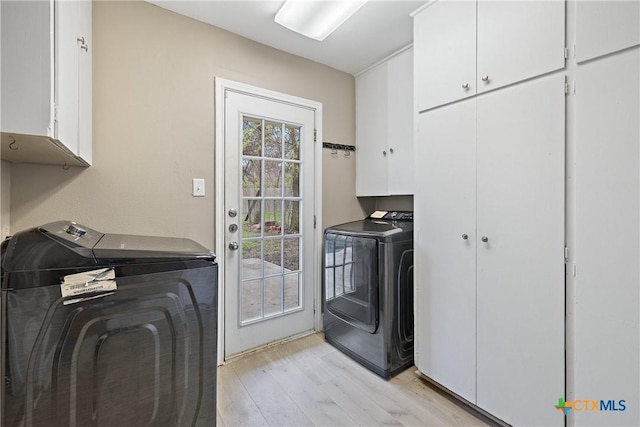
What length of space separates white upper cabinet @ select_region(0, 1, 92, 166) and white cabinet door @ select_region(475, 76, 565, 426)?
184 centimetres

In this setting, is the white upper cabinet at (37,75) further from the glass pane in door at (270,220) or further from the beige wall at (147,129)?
the glass pane in door at (270,220)

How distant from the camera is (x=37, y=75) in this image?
34.7 inches

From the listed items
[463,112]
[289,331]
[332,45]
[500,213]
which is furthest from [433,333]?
[332,45]

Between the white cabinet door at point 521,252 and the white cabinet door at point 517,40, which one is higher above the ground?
the white cabinet door at point 517,40

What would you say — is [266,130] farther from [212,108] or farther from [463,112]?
[463,112]

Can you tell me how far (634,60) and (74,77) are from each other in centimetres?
224

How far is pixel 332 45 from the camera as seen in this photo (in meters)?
2.25

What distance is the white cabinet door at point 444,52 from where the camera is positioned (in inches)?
61.2

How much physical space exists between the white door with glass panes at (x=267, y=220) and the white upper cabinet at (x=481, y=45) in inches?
42.6

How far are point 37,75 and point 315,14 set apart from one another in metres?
1.47

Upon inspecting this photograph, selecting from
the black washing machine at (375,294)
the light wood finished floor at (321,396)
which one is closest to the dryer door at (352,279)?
the black washing machine at (375,294)

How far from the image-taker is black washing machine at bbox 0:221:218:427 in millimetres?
836

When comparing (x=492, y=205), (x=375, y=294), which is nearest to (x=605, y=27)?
(x=492, y=205)

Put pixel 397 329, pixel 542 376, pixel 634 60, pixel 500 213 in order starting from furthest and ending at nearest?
pixel 397 329
pixel 500 213
pixel 542 376
pixel 634 60
